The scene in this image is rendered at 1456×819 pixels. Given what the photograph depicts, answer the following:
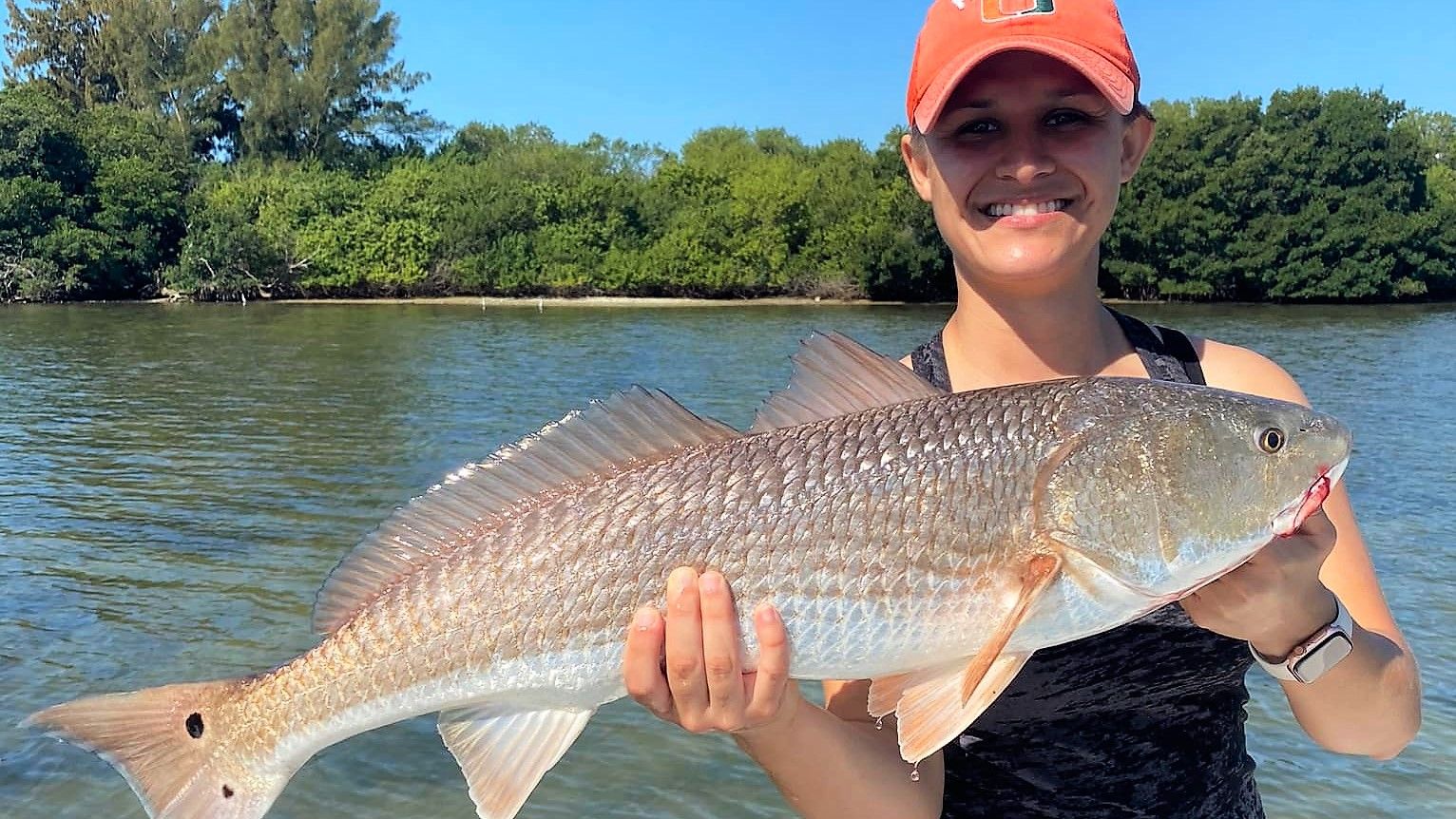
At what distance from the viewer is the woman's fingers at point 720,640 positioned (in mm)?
2127

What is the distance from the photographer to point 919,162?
274 centimetres

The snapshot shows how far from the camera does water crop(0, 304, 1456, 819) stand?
20.4 ft

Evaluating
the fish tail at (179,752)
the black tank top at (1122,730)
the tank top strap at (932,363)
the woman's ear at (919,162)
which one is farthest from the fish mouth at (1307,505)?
the fish tail at (179,752)

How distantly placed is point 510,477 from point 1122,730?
1.44 metres

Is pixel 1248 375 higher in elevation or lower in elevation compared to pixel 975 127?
lower

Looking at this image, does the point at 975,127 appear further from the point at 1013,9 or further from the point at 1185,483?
the point at 1185,483

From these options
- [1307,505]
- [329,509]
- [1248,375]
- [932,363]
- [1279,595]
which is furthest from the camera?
[329,509]

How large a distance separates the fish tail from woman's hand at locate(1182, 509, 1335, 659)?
2090 mm

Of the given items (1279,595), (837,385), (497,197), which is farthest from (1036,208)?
(497,197)

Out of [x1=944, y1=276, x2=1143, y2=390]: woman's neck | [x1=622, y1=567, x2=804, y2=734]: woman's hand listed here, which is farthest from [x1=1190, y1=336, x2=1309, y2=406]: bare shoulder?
[x1=622, y1=567, x2=804, y2=734]: woman's hand

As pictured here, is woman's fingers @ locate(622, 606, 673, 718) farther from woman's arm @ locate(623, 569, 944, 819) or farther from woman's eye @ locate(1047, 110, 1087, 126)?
woman's eye @ locate(1047, 110, 1087, 126)

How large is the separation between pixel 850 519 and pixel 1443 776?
575 centimetres

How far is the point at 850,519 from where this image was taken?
7.29 ft

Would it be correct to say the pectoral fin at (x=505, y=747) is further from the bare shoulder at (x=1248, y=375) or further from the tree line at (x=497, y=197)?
the tree line at (x=497, y=197)
